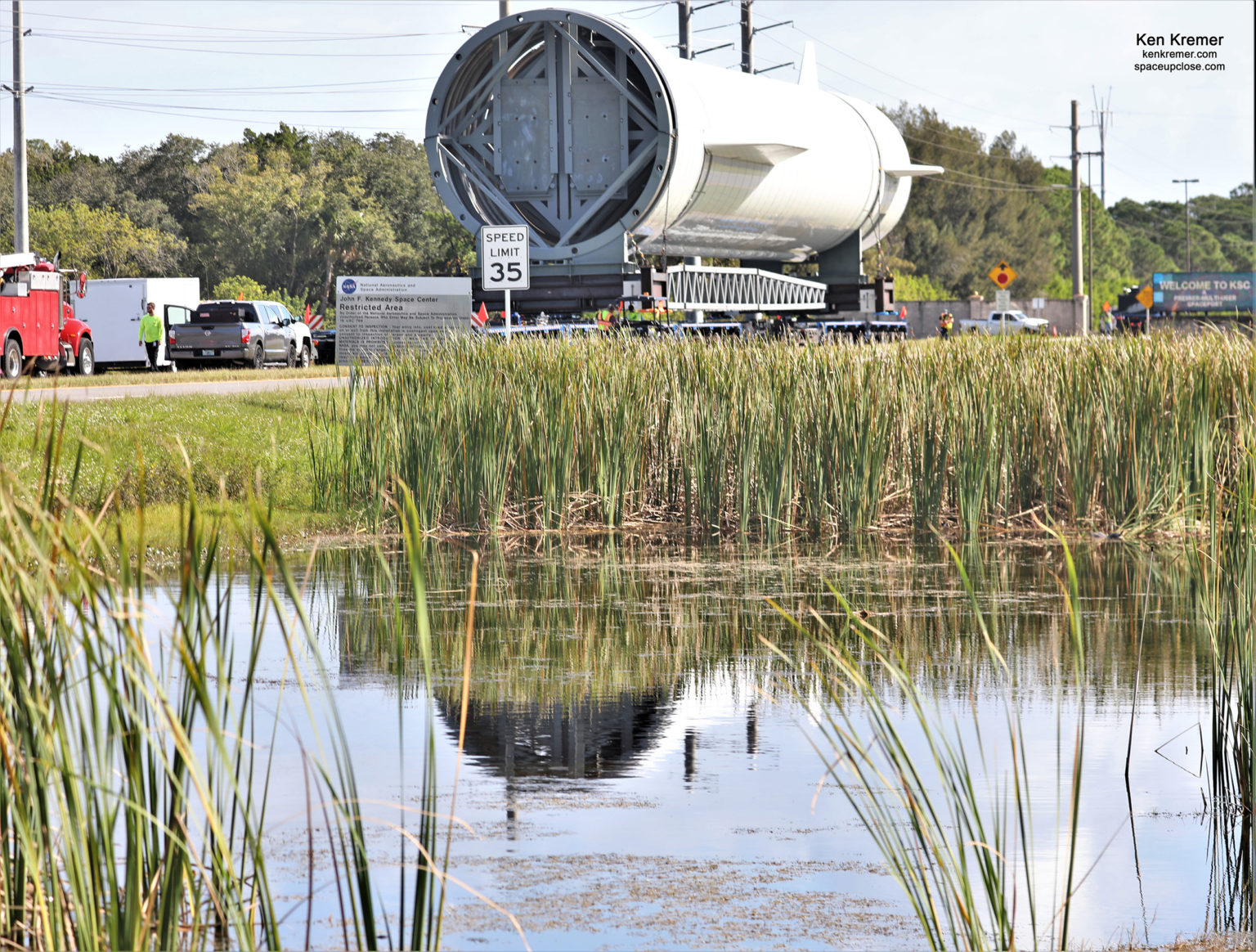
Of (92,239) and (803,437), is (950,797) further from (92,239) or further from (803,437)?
(92,239)

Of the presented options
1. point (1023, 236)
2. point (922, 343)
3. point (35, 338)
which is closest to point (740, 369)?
point (922, 343)

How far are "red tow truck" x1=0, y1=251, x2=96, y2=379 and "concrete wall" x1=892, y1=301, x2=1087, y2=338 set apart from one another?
117 ft

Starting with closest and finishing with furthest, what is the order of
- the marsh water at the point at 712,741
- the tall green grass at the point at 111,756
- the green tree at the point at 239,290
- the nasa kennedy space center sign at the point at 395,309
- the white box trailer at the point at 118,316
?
1. the tall green grass at the point at 111,756
2. the marsh water at the point at 712,741
3. the nasa kennedy space center sign at the point at 395,309
4. the white box trailer at the point at 118,316
5. the green tree at the point at 239,290

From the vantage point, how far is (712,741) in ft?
19.4

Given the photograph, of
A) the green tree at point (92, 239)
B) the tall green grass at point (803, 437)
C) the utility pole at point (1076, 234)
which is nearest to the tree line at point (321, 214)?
the green tree at point (92, 239)

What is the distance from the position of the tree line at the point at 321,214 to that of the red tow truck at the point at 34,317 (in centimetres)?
3053

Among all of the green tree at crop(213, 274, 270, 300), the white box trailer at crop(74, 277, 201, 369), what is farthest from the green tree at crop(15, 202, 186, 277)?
the white box trailer at crop(74, 277, 201, 369)

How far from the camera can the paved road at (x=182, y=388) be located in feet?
59.8

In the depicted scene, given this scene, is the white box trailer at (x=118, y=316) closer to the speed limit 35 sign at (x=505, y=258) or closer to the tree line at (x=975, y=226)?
the speed limit 35 sign at (x=505, y=258)

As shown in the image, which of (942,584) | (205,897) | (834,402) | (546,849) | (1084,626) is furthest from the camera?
(834,402)

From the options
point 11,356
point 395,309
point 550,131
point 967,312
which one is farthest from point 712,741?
point 967,312

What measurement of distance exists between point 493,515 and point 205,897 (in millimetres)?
7703

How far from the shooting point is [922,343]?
42.8ft

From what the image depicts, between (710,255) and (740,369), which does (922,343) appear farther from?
(710,255)
